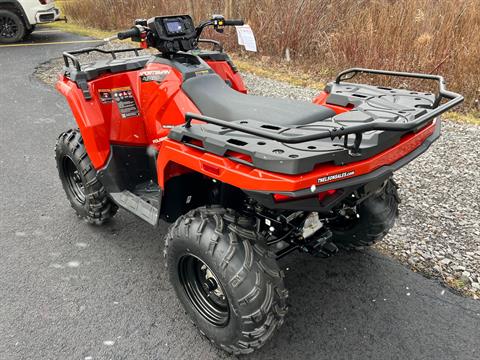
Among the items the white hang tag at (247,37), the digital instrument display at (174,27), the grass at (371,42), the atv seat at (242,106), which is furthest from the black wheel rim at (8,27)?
the atv seat at (242,106)

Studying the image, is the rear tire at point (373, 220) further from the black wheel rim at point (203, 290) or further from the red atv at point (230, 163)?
the black wheel rim at point (203, 290)

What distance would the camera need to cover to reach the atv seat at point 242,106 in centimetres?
216

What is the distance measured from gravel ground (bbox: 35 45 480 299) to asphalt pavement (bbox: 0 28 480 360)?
0.17m

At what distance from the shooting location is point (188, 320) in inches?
100

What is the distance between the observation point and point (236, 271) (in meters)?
1.99

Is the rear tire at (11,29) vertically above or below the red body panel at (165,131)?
below

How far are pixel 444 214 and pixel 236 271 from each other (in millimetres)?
2309

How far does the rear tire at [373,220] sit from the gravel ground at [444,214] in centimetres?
37

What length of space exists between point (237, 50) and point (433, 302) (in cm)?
749

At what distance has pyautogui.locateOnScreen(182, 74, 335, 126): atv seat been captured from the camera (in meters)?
2.16

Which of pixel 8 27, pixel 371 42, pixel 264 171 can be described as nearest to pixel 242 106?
pixel 264 171

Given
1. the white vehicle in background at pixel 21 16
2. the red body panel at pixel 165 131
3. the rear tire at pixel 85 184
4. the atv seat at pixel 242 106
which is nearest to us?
the red body panel at pixel 165 131

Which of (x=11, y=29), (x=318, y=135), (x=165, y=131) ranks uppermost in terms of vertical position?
(x=318, y=135)

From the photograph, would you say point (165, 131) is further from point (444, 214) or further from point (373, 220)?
point (444, 214)
